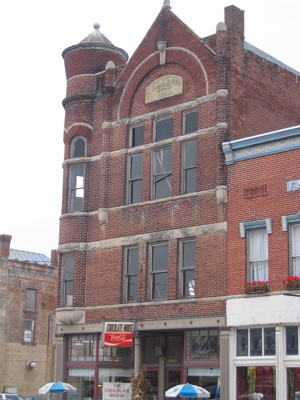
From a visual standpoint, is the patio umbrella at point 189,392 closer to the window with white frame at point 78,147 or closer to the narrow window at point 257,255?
the narrow window at point 257,255

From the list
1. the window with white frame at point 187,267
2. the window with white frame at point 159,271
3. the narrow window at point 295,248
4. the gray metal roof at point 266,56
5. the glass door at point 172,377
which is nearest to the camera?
the narrow window at point 295,248

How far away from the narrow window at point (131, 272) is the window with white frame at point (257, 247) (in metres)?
5.02

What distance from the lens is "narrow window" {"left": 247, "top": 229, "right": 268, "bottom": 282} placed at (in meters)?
24.2

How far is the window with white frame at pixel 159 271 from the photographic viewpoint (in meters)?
27.1

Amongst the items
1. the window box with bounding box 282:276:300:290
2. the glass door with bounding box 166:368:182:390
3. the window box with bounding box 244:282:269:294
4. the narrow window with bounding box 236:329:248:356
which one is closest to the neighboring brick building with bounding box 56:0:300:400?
the glass door with bounding box 166:368:182:390

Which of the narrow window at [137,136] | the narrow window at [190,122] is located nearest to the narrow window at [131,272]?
the narrow window at [137,136]

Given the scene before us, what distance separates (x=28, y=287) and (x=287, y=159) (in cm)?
3229

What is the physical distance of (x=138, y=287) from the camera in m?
27.6

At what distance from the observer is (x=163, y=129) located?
2858 cm

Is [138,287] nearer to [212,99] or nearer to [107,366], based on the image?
[107,366]

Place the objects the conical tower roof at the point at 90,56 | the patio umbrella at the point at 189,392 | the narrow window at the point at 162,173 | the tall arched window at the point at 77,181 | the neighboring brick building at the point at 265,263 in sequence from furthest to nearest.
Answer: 1. the conical tower roof at the point at 90,56
2. the tall arched window at the point at 77,181
3. the narrow window at the point at 162,173
4. the neighboring brick building at the point at 265,263
5. the patio umbrella at the point at 189,392

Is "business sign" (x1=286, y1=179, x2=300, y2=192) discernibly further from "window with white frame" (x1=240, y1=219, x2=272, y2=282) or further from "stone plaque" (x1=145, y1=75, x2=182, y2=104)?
"stone plaque" (x1=145, y1=75, x2=182, y2=104)

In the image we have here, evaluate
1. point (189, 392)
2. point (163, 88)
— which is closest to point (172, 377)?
point (189, 392)

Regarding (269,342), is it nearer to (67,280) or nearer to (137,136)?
(67,280)
